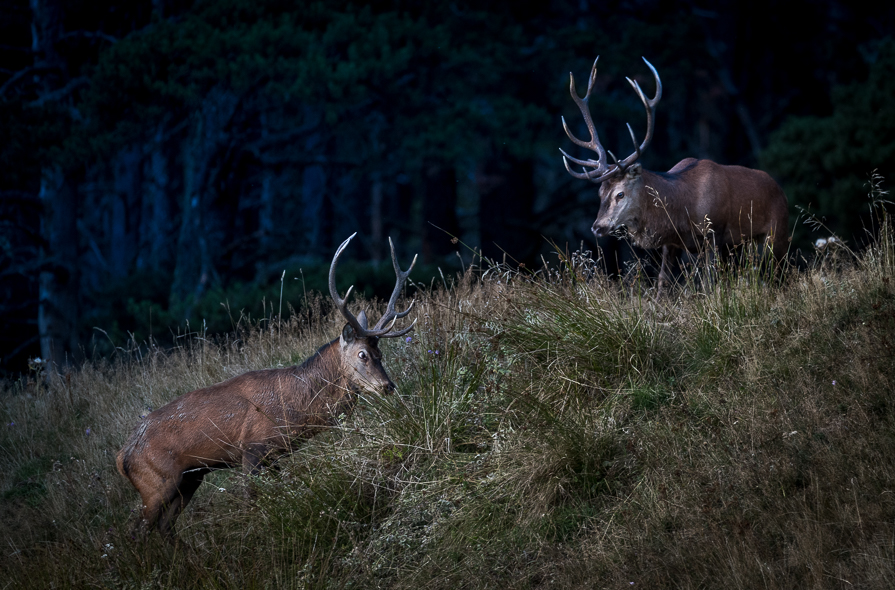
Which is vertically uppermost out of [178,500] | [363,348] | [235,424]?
[363,348]

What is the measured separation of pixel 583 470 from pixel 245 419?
2.25 meters

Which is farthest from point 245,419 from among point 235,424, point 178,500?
point 178,500

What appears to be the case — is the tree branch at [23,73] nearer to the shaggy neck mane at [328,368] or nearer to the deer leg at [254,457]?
the shaggy neck mane at [328,368]

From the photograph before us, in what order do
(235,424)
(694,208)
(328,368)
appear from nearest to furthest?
1. (235,424)
2. (328,368)
3. (694,208)

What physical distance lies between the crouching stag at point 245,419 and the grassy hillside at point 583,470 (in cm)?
17

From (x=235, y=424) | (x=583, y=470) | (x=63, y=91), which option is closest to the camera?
(x=583, y=470)

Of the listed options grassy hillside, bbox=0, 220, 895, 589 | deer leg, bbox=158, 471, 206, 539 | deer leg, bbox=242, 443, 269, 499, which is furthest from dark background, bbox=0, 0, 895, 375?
grassy hillside, bbox=0, 220, 895, 589

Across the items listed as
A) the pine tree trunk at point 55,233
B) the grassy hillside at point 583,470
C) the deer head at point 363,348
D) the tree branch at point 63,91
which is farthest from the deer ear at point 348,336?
the tree branch at point 63,91

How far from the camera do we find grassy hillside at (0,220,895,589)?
4.37 metres

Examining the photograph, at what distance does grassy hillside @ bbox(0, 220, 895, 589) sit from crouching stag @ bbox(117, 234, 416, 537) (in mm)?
172

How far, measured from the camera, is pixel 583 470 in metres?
5.04

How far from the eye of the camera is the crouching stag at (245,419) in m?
5.58

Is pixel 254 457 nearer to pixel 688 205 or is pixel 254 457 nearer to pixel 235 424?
pixel 235 424

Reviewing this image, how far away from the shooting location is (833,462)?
4.57m
